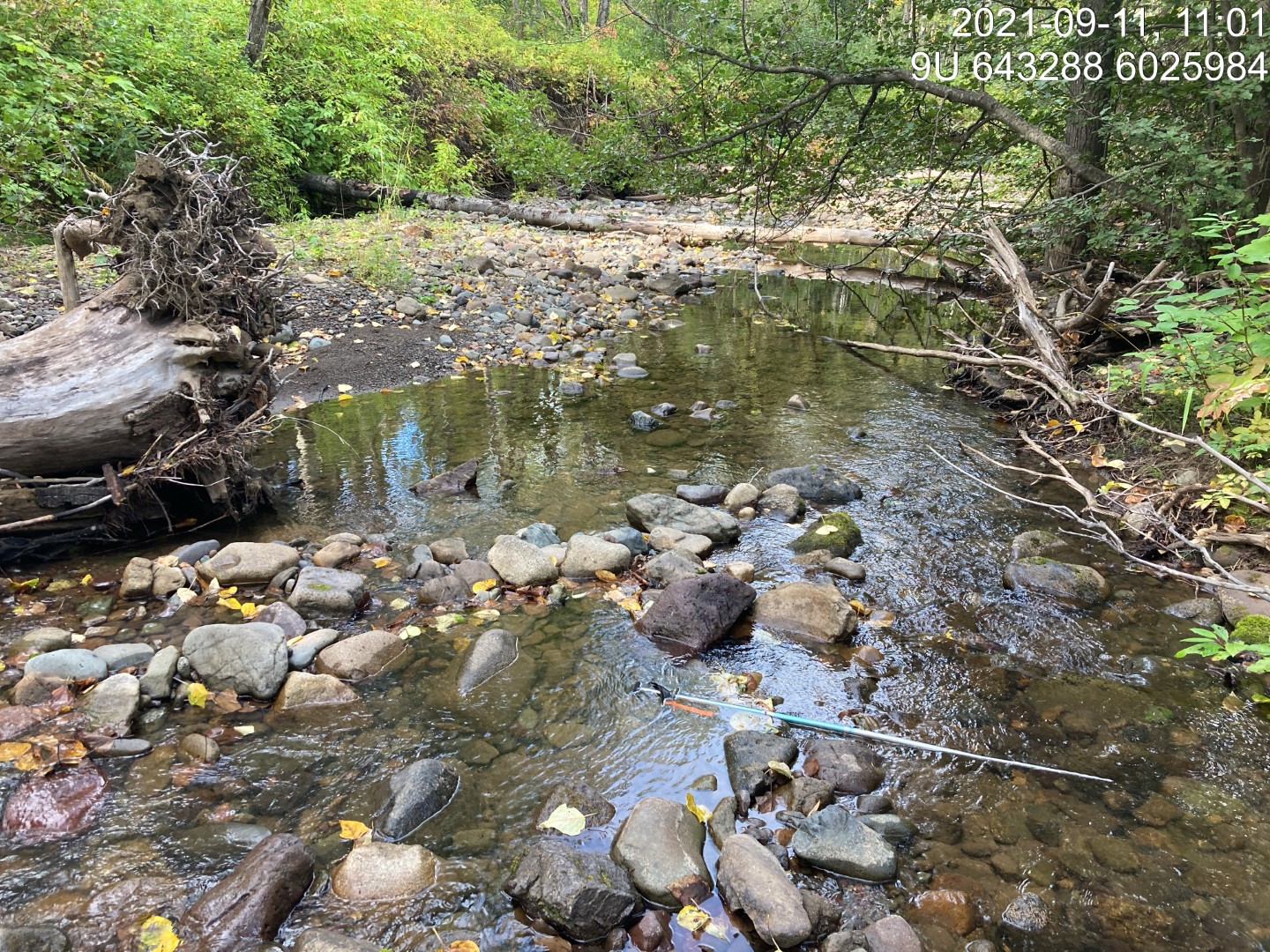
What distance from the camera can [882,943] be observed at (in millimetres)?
2262

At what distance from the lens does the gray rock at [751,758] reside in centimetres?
290

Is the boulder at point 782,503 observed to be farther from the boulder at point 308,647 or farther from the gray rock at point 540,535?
the boulder at point 308,647

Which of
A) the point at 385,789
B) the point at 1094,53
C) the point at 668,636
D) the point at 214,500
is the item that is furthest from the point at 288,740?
the point at 1094,53

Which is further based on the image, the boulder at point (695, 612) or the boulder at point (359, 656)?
the boulder at point (695, 612)

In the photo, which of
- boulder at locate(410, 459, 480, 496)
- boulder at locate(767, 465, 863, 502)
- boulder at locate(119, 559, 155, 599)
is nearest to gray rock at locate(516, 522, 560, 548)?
boulder at locate(410, 459, 480, 496)

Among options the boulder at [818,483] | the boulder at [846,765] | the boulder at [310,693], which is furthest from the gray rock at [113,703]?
the boulder at [818,483]

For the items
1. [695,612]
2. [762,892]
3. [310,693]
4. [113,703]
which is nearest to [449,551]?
[310,693]

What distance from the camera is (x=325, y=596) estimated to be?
4027 mm

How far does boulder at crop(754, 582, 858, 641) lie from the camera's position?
154 inches

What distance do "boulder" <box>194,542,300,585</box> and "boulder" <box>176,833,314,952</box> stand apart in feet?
7.10

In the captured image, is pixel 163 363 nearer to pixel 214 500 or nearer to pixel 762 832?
pixel 214 500

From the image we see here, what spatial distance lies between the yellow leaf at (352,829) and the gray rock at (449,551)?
79.1 inches

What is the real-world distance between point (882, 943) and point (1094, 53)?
715 cm

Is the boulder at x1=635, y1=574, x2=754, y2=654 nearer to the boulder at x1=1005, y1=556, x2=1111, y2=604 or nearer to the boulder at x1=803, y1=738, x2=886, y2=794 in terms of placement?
the boulder at x1=803, y1=738, x2=886, y2=794
